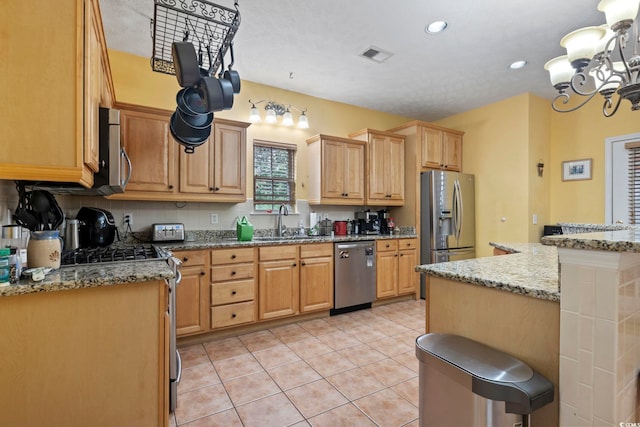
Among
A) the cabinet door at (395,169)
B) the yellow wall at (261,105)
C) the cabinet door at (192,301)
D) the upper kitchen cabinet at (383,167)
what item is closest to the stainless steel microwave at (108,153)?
the cabinet door at (192,301)

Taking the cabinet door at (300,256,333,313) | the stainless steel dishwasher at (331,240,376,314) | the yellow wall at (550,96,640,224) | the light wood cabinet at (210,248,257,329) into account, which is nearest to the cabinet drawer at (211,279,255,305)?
the light wood cabinet at (210,248,257,329)

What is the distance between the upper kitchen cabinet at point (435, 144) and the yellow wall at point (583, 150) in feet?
4.08

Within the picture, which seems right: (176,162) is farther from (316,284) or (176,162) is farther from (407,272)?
(407,272)

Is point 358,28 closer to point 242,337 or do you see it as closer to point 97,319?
point 97,319

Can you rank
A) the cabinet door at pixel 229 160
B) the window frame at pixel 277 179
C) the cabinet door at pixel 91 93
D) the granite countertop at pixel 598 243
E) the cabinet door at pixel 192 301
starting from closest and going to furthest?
the granite countertop at pixel 598 243 < the cabinet door at pixel 91 93 < the cabinet door at pixel 192 301 < the cabinet door at pixel 229 160 < the window frame at pixel 277 179

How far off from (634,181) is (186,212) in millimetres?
5101

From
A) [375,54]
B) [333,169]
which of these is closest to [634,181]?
[375,54]

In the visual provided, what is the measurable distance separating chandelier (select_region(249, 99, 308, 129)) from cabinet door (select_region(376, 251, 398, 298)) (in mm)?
1920

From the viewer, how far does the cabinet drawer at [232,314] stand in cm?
291

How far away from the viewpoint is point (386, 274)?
13.0ft

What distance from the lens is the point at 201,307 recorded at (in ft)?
9.36

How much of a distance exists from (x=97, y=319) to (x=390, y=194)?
3.65 meters

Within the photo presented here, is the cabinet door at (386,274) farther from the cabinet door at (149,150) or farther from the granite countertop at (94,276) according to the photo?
the granite countertop at (94,276)

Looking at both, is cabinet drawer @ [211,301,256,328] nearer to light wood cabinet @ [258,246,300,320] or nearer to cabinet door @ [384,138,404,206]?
light wood cabinet @ [258,246,300,320]
